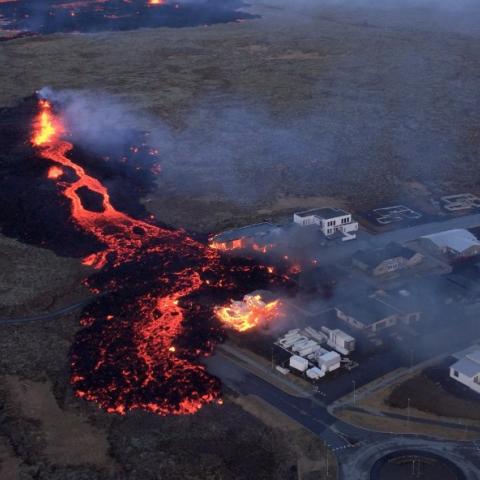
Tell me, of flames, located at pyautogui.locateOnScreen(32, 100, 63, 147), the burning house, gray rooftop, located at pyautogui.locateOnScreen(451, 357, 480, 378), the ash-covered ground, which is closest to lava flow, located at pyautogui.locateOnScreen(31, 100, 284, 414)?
the burning house

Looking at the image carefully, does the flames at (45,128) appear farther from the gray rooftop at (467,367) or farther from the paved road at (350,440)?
the gray rooftop at (467,367)

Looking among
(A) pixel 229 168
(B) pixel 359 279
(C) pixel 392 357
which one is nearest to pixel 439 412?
(C) pixel 392 357

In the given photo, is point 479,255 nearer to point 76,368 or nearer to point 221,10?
point 76,368

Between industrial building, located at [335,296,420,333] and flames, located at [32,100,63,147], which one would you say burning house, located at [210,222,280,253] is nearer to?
industrial building, located at [335,296,420,333]

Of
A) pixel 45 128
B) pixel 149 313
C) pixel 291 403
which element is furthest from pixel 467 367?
pixel 45 128

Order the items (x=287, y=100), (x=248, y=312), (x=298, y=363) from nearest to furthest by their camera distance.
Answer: (x=298, y=363)
(x=248, y=312)
(x=287, y=100)

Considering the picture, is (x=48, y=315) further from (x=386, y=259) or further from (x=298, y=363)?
(x=386, y=259)
